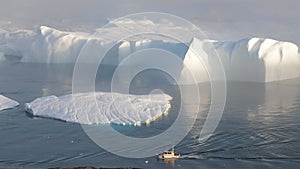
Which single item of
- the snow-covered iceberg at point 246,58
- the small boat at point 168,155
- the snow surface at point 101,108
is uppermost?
the snow-covered iceberg at point 246,58

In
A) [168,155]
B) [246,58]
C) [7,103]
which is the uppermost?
[246,58]

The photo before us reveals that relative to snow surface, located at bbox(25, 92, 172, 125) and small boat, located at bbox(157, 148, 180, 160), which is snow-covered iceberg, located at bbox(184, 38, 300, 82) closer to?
snow surface, located at bbox(25, 92, 172, 125)

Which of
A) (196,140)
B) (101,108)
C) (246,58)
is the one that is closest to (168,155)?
(196,140)

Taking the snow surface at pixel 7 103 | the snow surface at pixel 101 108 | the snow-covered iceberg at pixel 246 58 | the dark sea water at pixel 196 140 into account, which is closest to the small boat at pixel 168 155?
the dark sea water at pixel 196 140

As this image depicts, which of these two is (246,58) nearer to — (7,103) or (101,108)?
(101,108)

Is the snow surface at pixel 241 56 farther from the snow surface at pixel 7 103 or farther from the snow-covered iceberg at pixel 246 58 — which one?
the snow surface at pixel 7 103
